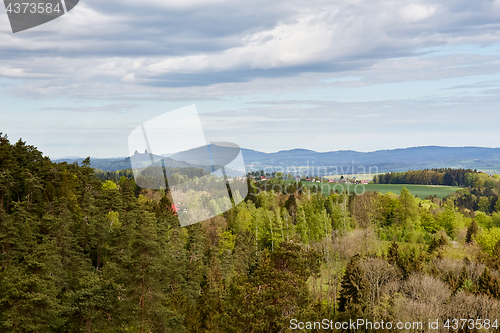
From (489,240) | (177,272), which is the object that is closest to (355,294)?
(177,272)

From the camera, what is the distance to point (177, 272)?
4322 cm

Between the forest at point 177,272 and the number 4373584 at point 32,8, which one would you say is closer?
the number 4373584 at point 32,8

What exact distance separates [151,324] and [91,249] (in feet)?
59.1

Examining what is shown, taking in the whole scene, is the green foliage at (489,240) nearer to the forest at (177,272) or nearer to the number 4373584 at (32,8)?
the forest at (177,272)

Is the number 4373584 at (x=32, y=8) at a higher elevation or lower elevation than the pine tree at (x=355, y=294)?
higher

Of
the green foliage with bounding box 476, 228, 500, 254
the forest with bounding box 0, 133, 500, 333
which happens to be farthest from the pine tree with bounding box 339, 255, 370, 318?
the green foliage with bounding box 476, 228, 500, 254

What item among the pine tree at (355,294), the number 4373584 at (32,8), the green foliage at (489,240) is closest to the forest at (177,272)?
the pine tree at (355,294)

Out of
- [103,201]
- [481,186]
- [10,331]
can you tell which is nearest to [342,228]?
[103,201]

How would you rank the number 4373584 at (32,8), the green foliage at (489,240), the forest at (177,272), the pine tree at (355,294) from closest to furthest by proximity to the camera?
the number 4373584 at (32,8) < the forest at (177,272) < the pine tree at (355,294) < the green foliage at (489,240)

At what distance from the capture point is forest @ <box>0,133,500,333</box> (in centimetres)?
3004

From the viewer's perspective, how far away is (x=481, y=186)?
182 meters

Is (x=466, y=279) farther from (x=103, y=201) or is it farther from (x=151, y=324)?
(x=103, y=201)

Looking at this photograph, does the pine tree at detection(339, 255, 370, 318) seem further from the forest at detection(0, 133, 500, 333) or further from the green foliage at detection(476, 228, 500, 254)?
the green foliage at detection(476, 228, 500, 254)

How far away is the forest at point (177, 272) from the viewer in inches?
1183
